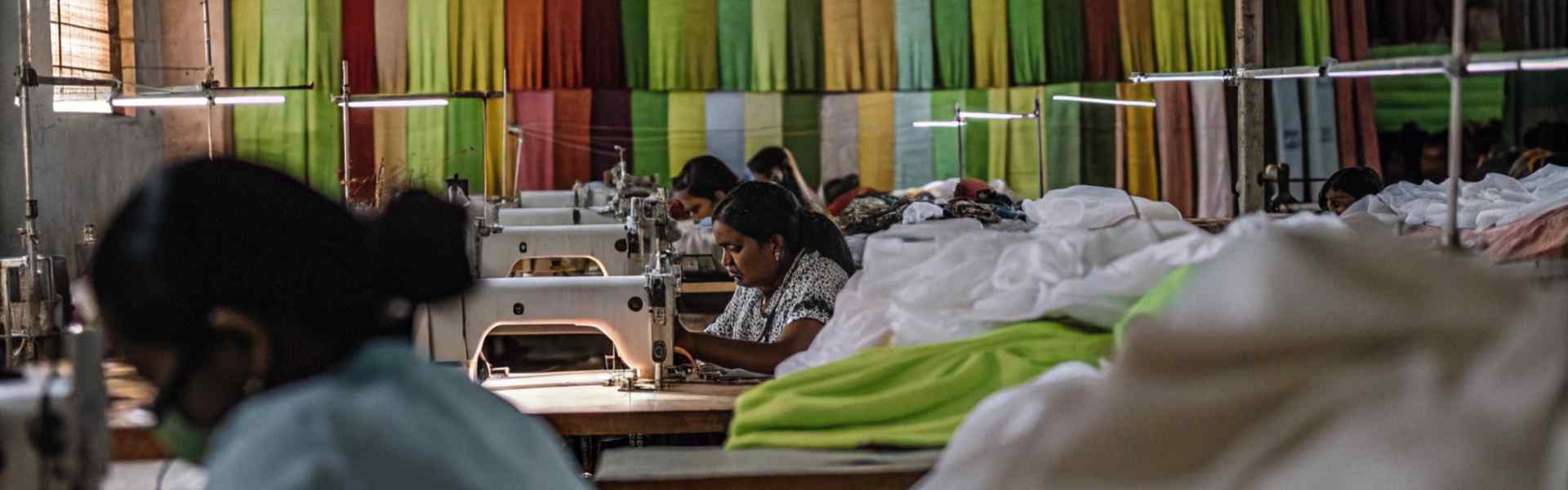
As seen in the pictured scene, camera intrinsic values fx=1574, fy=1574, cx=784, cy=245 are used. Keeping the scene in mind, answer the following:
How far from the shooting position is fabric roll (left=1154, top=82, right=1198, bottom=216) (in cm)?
1053

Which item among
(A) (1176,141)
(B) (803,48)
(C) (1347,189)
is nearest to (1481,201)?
(C) (1347,189)

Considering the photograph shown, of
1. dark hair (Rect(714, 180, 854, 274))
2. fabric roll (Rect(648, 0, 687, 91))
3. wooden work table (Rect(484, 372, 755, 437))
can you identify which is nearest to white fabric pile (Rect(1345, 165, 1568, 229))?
dark hair (Rect(714, 180, 854, 274))

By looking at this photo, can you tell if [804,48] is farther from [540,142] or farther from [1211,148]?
[1211,148]

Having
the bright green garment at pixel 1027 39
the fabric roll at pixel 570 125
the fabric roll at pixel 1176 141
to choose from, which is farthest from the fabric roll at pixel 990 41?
the fabric roll at pixel 570 125

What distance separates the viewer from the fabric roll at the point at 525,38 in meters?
10.6

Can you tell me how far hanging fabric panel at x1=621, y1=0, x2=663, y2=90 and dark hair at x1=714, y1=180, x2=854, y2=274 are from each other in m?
7.16

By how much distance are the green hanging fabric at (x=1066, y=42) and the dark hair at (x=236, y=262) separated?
32.3 ft

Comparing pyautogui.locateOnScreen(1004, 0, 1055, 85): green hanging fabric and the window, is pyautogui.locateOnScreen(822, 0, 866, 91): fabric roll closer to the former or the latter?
pyautogui.locateOnScreen(1004, 0, 1055, 85): green hanging fabric

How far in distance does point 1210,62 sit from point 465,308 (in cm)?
830

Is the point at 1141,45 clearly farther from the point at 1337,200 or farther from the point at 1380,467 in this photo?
the point at 1380,467

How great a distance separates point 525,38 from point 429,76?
688 mm

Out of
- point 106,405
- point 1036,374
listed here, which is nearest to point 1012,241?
point 1036,374

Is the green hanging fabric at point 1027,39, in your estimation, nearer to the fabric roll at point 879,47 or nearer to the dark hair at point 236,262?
the fabric roll at point 879,47

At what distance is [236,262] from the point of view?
111cm
